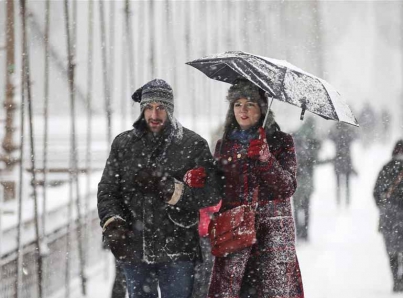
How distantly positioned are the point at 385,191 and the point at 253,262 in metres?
2.88

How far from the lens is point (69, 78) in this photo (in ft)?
21.2

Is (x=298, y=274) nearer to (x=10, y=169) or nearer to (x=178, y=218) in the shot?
(x=178, y=218)

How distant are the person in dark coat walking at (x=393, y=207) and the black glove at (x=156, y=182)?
321 cm

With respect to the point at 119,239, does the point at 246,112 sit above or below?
above

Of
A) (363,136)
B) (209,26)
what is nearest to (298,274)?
(209,26)

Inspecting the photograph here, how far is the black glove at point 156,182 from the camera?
3.58m

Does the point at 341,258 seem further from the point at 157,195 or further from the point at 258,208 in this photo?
the point at 157,195

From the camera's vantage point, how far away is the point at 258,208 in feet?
12.4

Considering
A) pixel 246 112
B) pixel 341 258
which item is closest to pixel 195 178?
pixel 246 112

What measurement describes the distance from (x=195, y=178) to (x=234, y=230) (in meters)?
0.32

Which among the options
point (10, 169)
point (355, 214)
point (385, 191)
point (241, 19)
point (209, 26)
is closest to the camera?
point (385, 191)

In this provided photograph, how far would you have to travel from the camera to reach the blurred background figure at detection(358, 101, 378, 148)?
27.6 metres

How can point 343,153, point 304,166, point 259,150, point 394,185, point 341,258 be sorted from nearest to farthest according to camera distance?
point 259,150
point 394,185
point 341,258
point 304,166
point 343,153

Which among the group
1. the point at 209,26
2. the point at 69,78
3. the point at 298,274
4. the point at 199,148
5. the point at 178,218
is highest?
the point at 209,26
